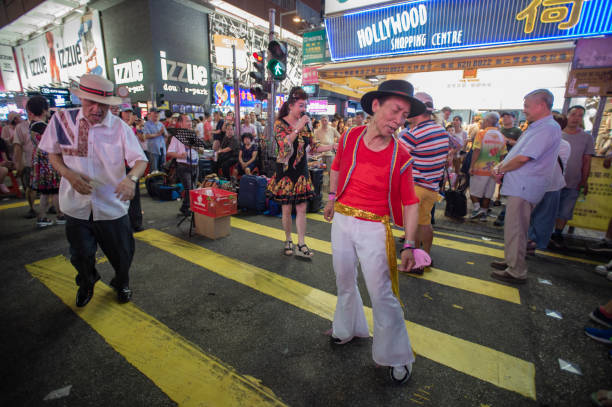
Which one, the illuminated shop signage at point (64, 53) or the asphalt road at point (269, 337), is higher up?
the illuminated shop signage at point (64, 53)

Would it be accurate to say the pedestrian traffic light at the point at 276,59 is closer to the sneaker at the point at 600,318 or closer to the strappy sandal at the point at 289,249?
the strappy sandal at the point at 289,249

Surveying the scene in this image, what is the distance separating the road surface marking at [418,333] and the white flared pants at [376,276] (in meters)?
0.61

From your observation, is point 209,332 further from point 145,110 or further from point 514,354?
point 145,110

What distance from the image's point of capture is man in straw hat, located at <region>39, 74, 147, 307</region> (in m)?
2.51

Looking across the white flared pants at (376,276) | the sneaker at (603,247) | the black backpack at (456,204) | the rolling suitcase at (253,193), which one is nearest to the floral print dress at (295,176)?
the white flared pants at (376,276)

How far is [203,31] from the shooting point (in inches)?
783

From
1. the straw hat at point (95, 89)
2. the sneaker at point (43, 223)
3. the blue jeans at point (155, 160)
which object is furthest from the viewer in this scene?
the blue jeans at point (155, 160)

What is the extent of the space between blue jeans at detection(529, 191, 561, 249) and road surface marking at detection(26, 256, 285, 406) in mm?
5143

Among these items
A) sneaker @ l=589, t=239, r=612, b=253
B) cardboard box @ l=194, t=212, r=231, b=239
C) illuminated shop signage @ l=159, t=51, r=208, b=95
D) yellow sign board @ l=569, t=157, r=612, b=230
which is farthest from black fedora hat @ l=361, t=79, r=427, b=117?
illuminated shop signage @ l=159, t=51, r=208, b=95

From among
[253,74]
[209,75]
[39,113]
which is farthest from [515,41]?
[209,75]

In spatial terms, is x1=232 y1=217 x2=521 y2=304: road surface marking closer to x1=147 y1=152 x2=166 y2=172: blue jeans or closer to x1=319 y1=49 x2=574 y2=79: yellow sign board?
x1=319 y1=49 x2=574 y2=79: yellow sign board

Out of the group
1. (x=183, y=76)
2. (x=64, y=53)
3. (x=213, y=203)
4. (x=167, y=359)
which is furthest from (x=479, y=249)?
(x=64, y=53)

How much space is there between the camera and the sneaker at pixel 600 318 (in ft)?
9.37

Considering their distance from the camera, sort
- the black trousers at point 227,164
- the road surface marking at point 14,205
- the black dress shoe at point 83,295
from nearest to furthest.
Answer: the black dress shoe at point 83,295 < the road surface marking at point 14,205 < the black trousers at point 227,164
